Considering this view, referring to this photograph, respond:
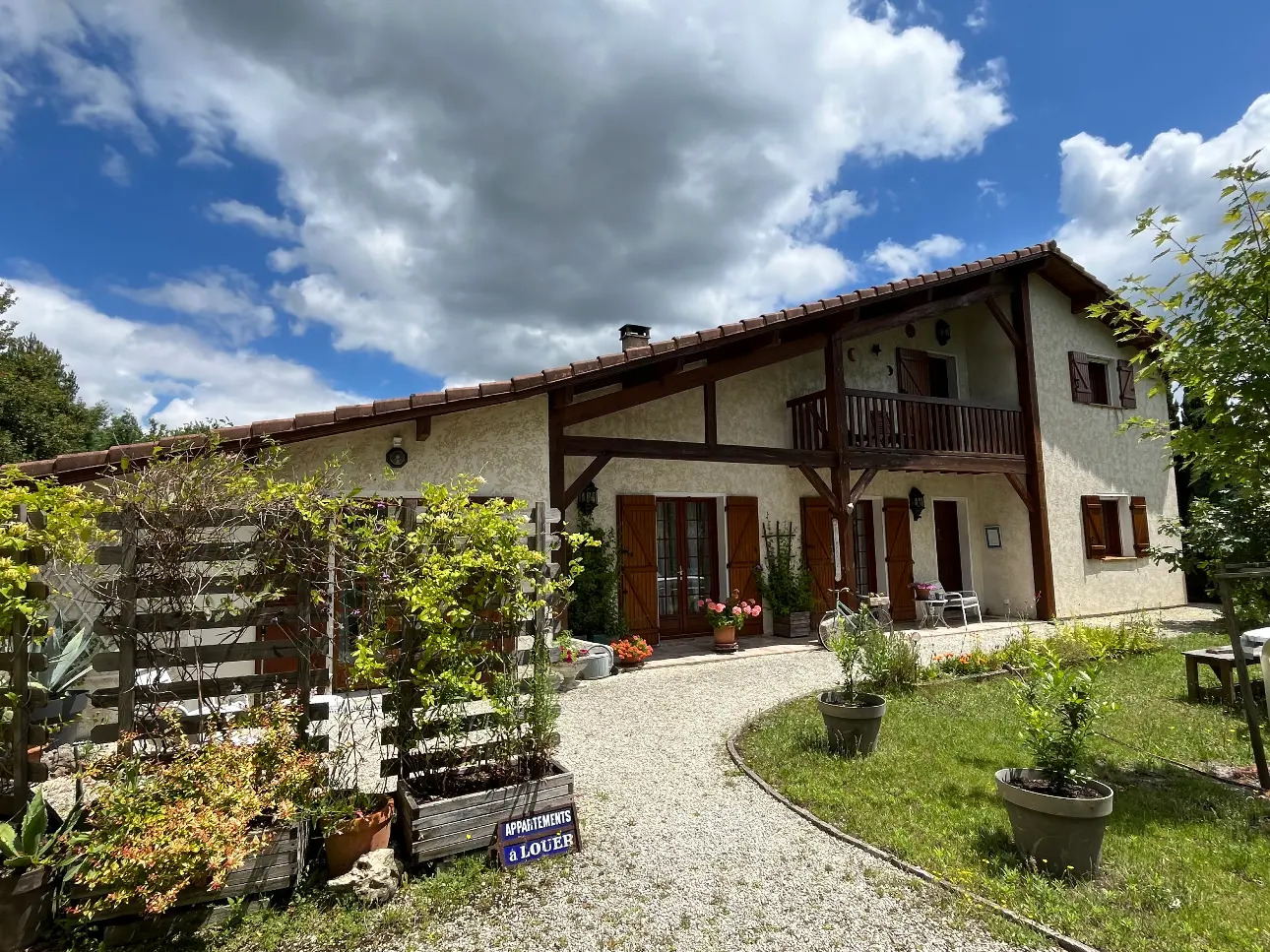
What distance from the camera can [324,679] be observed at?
3158 millimetres

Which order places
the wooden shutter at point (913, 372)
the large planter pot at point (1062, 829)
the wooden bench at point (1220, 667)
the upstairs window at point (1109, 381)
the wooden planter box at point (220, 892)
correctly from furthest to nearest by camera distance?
the upstairs window at point (1109, 381)
the wooden shutter at point (913, 372)
the wooden bench at point (1220, 667)
the large planter pot at point (1062, 829)
the wooden planter box at point (220, 892)

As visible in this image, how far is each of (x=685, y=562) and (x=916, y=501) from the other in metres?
4.53

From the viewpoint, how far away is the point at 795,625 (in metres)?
9.48

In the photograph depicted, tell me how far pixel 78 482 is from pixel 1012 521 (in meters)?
12.8

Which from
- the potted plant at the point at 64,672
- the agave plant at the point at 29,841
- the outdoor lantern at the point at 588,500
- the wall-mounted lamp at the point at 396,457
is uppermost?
the wall-mounted lamp at the point at 396,457

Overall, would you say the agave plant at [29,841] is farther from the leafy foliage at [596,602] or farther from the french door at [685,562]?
the french door at [685,562]

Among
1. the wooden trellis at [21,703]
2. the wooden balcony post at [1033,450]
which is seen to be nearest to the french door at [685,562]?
the wooden balcony post at [1033,450]

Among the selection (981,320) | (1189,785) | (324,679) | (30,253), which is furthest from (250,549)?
(981,320)

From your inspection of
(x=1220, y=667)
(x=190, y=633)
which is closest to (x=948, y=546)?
(x=1220, y=667)

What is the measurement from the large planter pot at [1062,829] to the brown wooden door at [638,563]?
6.14 m

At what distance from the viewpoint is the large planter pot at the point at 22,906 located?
2275 mm

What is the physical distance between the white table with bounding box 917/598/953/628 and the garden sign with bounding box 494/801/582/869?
8.77m

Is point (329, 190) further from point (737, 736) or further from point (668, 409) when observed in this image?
point (737, 736)

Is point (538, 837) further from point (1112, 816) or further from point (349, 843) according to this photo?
point (1112, 816)
